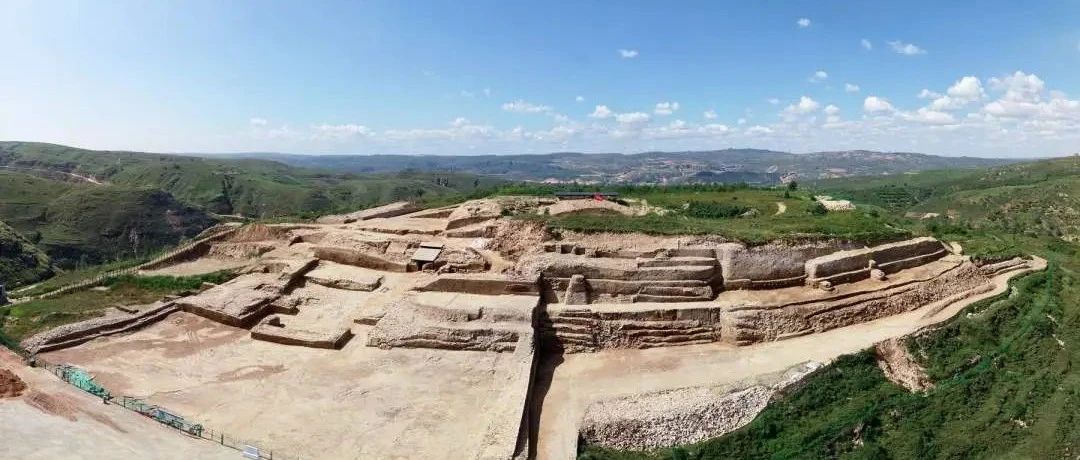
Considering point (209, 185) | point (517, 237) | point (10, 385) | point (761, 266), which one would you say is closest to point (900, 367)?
point (761, 266)

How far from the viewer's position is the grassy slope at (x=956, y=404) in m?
15.1

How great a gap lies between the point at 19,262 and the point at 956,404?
70.7 metres

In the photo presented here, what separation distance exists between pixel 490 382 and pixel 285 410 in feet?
18.6

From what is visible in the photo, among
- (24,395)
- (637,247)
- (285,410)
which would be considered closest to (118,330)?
(24,395)

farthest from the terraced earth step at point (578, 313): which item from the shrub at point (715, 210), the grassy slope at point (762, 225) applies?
the shrub at point (715, 210)

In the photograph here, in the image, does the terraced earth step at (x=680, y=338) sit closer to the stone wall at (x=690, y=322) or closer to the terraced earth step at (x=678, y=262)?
the stone wall at (x=690, y=322)

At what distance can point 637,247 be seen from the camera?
24812 mm

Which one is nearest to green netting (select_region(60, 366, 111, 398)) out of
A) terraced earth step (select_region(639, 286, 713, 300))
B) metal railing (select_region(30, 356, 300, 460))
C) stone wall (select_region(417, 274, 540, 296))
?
metal railing (select_region(30, 356, 300, 460))

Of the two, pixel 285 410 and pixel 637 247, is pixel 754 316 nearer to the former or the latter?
pixel 637 247

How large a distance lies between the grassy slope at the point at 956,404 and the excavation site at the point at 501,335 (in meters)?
0.67

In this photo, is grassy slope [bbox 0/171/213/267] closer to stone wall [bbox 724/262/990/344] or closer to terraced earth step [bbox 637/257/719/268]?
terraced earth step [bbox 637/257/719/268]

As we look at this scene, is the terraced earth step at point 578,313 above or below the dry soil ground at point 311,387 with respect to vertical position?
above

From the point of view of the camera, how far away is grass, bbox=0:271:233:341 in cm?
1902

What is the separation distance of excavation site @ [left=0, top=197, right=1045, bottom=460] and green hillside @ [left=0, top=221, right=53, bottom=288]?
3359cm
